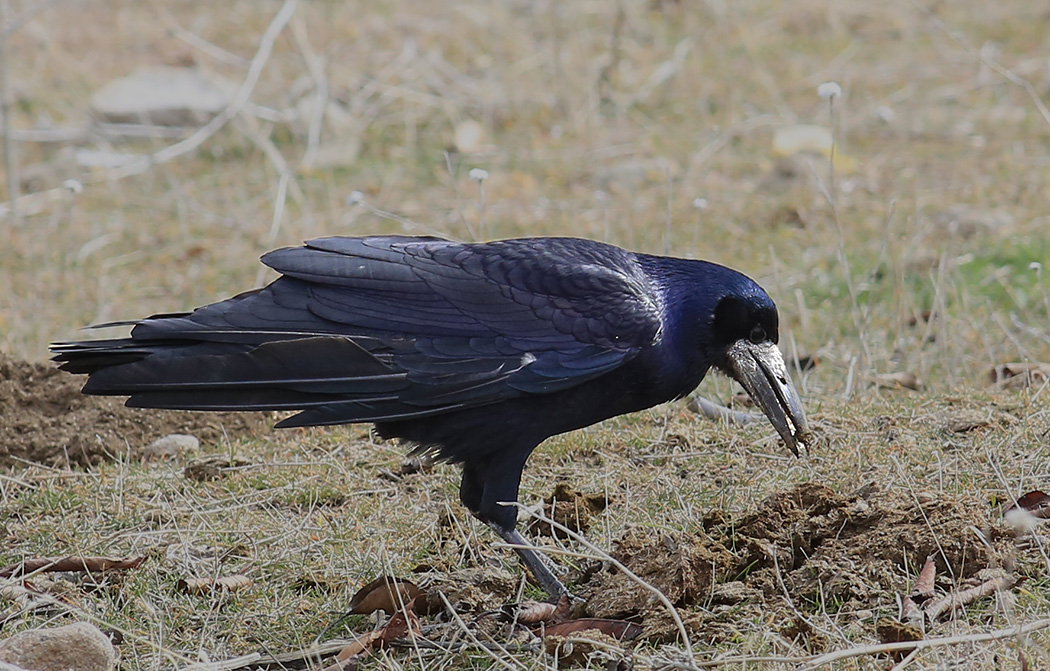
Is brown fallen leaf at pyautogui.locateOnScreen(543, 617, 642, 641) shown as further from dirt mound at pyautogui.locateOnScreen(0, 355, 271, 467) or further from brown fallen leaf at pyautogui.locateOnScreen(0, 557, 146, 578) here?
dirt mound at pyautogui.locateOnScreen(0, 355, 271, 467)

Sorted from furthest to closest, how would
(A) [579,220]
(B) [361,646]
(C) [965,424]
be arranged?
(A) [579,220]
(C) [965,424]
(B) [361,646]

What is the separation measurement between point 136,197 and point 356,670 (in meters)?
5.28

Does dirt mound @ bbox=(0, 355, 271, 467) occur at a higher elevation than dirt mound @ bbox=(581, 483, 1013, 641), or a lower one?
higher

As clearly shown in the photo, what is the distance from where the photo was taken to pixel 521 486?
3891mm

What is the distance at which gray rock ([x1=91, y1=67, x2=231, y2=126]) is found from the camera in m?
8.23

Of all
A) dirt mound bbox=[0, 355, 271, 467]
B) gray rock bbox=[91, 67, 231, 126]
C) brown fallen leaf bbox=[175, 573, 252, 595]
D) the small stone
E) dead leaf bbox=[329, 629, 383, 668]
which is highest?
gray rock bbox=[91, 67, 231, 126]

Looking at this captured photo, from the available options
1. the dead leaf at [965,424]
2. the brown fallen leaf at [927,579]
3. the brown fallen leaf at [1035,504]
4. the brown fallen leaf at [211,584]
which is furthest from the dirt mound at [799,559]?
the brown fallen leaf at [211,584]

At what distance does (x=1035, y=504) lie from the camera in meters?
3.33

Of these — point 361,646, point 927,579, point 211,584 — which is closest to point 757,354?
point 927,579

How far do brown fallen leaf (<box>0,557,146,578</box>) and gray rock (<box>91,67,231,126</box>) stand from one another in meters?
5.26

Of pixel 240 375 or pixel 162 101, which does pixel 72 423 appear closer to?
pixel 240 375

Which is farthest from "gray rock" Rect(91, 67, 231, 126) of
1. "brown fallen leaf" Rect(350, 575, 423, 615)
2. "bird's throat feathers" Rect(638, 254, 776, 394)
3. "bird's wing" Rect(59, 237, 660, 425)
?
"brown fallen leaf" Rect(350, 575, 423, 615)

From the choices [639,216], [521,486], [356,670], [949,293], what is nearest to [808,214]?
[639,216]

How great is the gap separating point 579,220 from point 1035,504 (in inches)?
151
